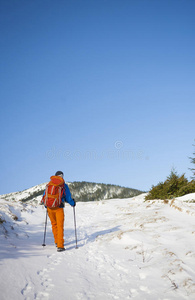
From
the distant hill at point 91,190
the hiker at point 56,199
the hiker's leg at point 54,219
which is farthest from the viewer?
the distant hill at point 91,190

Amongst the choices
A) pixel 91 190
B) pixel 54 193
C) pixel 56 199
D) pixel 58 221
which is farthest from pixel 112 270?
pixel 91 190

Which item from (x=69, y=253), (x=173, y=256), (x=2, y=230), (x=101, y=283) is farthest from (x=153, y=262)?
(x=2, y=230)

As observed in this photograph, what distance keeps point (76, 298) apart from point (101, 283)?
656 mm

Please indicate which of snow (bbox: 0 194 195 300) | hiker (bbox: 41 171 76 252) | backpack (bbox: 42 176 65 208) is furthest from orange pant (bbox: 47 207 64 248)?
snow (bbox: 0 194 195 300)

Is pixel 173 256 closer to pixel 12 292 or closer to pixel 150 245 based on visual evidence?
pixel 150 245

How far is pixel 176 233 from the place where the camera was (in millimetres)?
5586

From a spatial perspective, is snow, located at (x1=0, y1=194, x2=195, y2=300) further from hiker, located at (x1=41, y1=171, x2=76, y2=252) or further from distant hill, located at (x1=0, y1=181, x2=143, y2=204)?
distant hill, located at (x1=0, y1=181, x2=143, y2=204)

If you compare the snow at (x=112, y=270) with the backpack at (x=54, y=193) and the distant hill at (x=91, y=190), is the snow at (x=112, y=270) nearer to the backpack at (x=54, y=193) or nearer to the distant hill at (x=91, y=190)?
the backpack at (x=54, y=193)

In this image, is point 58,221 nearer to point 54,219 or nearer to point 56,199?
point 54,219

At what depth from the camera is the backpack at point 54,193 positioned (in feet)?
18.7

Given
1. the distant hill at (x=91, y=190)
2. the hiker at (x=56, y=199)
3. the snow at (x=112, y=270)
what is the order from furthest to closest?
the distant hill at (x=91, y=190)
the hiker at (x=56, y=199)
the snow at (x=112, y=270)

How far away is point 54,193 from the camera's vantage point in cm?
577

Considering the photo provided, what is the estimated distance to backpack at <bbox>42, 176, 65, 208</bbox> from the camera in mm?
5711

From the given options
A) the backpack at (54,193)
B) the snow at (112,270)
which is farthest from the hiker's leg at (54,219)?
the snow at (112,270)
